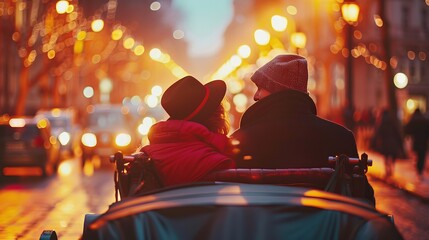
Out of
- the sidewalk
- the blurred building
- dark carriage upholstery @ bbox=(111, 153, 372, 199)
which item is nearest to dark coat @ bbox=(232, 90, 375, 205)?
dark carriage upholstery @ bbox=(111, 153, 372, 199)

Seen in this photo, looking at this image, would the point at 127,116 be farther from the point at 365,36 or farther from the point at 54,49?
the point at 365,36

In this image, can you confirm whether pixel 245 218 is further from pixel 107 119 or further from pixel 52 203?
pixel 107 119

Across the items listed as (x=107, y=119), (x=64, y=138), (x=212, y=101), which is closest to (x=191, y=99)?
(x=212, y=101)

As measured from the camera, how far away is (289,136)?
5461mm

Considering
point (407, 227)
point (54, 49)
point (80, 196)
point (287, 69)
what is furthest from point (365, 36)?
point (287, 69)

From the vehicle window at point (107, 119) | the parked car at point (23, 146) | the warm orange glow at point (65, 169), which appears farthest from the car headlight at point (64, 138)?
the parked car at point (23, 146)

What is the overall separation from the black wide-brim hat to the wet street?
20.4ft

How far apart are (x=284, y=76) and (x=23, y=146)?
20.8 meters

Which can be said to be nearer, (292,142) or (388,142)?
(292,142)

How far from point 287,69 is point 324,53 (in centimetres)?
7712

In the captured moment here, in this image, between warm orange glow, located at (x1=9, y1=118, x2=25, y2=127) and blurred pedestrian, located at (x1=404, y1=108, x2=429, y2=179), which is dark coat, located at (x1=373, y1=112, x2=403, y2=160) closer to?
blurred pedestrian, located at (x1=404, y1=108, x2=429, y2=179)

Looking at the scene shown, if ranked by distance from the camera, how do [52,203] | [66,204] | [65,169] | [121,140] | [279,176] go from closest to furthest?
[279,176] → [66,204] → [52,203] → [65,169] → [121,140]

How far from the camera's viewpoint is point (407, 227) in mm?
13641

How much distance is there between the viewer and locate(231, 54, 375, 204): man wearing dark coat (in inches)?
215
